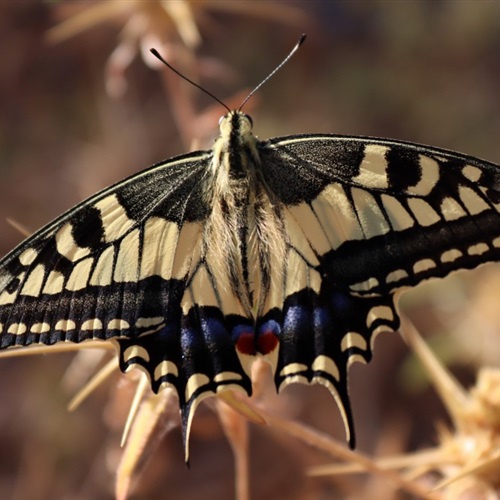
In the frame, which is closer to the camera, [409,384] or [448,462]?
[448,462]

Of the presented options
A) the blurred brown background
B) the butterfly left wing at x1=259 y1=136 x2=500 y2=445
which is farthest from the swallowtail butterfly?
the blurred brown background

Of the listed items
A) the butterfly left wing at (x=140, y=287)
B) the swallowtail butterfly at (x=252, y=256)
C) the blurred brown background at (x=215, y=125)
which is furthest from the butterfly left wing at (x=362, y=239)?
the blurred brown background at (x=215, y=125)

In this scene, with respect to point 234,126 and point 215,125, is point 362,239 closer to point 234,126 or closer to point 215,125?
point 234,126

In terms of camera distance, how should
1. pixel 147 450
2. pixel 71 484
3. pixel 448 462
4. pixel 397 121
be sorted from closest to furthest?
pixel 147 450, pixel 448 462, pixel 71 484, pixel 397 121

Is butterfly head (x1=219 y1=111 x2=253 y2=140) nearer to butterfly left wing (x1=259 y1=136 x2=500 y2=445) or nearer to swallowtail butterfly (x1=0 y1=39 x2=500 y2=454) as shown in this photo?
swallowtail butterfly (x1=0 y1=39 x2=500 y2=454)

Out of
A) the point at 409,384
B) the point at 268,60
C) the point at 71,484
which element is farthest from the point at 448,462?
the point at 268,60

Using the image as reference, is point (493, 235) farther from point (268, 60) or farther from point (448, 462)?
point (268, 60)

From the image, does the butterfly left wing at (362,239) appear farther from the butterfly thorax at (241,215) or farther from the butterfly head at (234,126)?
the butterfly head at (234,126)

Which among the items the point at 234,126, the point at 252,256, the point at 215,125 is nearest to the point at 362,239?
the point at 252,256
